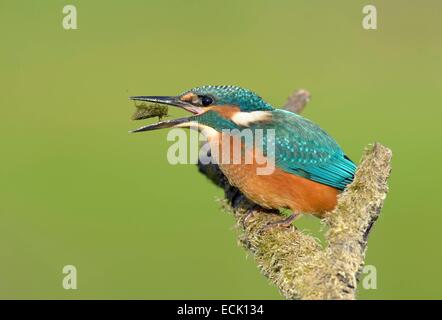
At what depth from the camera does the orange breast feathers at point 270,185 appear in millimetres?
3510

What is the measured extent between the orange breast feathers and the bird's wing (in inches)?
2.1

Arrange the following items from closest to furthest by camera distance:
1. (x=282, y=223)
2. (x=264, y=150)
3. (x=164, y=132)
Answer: (x=282, y=223) → (x=264, y=150) → (x=164, y=132)

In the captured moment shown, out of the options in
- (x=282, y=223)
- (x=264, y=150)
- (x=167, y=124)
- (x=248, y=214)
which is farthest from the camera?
(x=248, y=214)

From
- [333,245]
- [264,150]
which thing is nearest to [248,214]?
[264,150]

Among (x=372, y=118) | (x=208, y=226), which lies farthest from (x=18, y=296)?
(x=372, y=118)

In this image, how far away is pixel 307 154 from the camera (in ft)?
12.0

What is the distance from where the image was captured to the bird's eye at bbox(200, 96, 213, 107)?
11.6 ft

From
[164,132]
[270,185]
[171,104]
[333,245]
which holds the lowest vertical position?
[333,245]

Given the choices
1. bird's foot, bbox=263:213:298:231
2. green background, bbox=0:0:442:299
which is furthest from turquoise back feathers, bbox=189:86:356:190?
green background, bbox=0:0:442:299

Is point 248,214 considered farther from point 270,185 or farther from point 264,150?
point 264,150

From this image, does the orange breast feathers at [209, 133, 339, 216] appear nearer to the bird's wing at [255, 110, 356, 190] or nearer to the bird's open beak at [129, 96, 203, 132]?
the bird's wing at [255, 110, 356, 190]

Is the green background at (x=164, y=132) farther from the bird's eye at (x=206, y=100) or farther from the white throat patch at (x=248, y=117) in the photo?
the bird's eye at (x=206, y=100)

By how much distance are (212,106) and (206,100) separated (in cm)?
4

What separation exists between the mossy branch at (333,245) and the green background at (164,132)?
2302 mm
